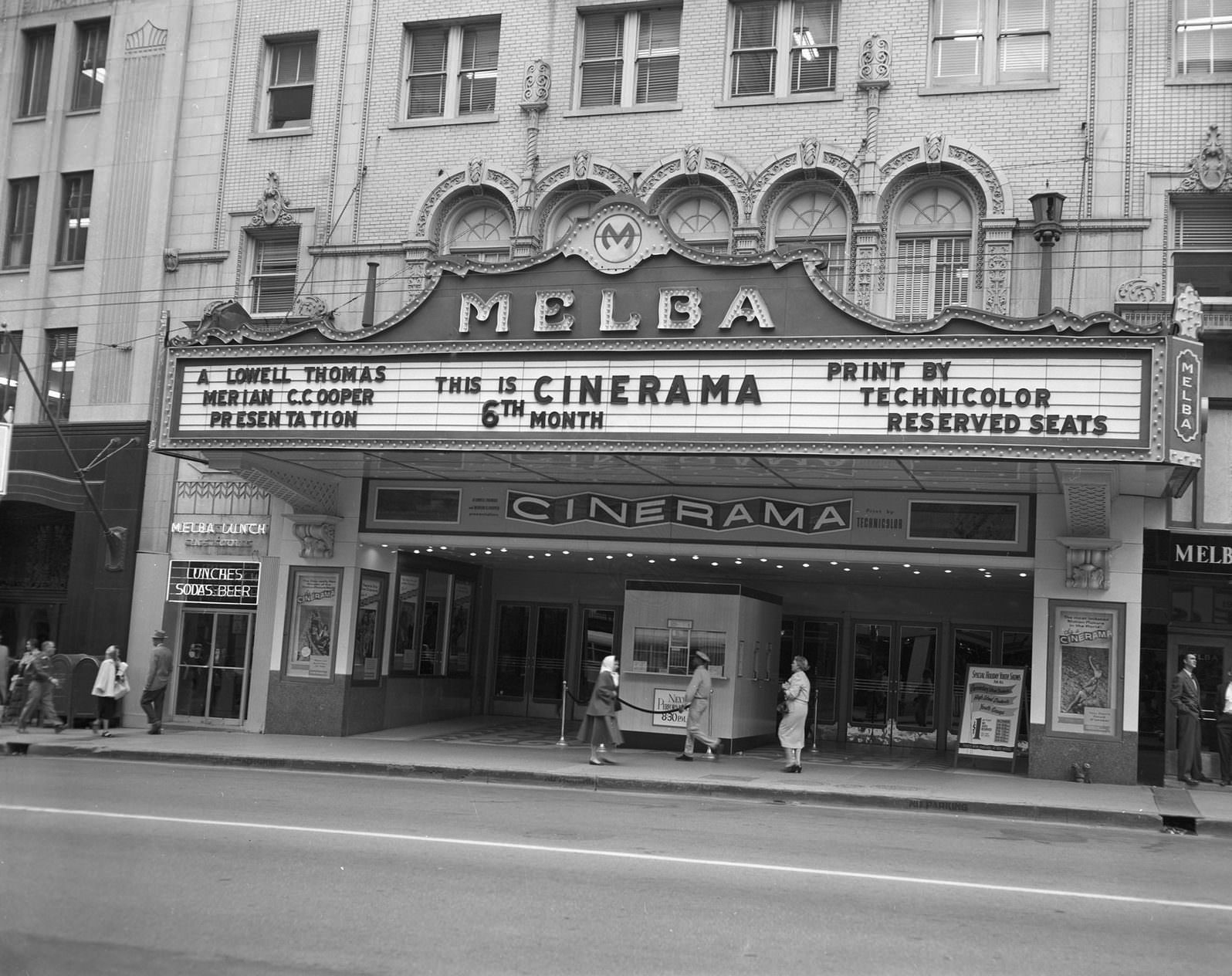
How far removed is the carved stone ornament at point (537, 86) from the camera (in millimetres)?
23672

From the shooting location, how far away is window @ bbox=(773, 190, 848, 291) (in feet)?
72.4

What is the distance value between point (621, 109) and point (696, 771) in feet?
37.3

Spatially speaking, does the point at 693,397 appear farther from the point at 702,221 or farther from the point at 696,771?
the point at 702,221

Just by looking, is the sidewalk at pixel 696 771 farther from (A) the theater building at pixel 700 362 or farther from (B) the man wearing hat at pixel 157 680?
(A) the theater building at pixel 700 362

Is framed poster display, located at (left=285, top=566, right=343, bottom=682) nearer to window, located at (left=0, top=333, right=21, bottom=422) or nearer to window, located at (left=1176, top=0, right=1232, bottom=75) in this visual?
window, located at (left=0, top=333, right=21, bottom=422)

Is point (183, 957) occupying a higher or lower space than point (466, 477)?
lower

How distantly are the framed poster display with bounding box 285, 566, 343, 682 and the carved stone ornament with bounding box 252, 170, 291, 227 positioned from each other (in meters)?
6.49

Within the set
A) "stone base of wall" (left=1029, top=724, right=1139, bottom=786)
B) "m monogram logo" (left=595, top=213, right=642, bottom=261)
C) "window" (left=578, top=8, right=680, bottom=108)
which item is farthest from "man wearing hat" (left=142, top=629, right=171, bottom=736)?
"stone base of wall" (left=1029, top=724, right=1139, bottom=786)

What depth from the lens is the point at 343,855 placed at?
10.6 metres

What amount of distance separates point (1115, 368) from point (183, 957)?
1296cm

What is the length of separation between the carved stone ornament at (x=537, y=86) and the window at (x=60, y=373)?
398 inches

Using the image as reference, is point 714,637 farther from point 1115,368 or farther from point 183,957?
point 183,957

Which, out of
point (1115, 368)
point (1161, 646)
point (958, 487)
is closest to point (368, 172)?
point (958, 487)

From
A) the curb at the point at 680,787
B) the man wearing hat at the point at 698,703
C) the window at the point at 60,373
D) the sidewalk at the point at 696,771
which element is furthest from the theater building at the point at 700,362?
the curb at the point at 680,787
